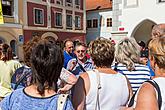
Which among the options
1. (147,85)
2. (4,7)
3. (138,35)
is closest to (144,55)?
(147,85)

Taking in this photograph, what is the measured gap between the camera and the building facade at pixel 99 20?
35438mm

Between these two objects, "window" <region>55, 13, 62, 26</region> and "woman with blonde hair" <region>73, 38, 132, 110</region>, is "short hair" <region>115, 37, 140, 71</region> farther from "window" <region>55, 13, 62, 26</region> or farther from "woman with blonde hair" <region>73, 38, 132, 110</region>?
"window" <region>55, 13, 62, 26</region>

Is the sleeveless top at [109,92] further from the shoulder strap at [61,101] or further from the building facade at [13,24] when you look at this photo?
the building facade at [13,24]

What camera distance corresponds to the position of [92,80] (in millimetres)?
2586

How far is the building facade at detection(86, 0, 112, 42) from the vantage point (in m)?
35.4

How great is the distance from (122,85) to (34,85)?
39.9 inches

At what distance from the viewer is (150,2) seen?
14.0 meters

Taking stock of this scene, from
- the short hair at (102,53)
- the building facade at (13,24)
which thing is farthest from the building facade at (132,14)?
the building facade at (13,24)

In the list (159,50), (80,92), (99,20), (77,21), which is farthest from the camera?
(99,20)

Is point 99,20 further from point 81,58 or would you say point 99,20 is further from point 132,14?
point 81,58

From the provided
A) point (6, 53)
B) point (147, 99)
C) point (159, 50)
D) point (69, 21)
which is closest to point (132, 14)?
point (6, 53)

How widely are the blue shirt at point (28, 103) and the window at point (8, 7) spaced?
23.6 m

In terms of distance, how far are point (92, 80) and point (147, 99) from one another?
2.52 ft

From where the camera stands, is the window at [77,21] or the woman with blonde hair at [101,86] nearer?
the woman with blonde hair at [101,86]
